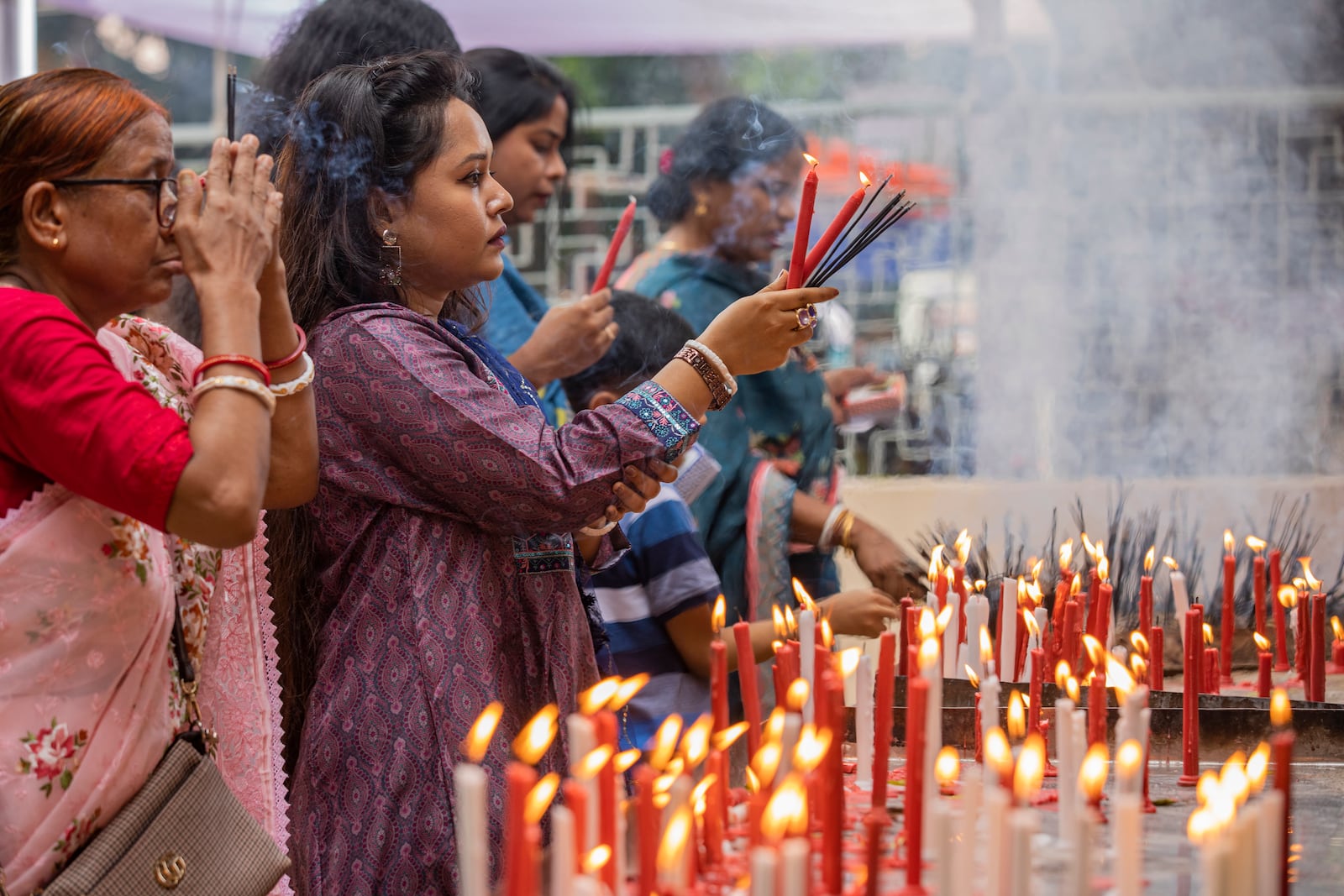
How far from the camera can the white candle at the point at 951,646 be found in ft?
7.46

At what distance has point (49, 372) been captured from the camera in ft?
4.62

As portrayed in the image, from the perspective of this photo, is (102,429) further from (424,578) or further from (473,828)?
(473,828)

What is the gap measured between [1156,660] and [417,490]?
1086 millimetres

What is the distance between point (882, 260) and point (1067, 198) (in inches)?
42.9

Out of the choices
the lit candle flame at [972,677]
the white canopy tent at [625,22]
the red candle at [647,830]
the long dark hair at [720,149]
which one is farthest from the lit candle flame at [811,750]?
the white canopy tent at [625,22]

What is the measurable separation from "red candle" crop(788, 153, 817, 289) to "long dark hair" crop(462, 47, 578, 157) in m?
1.26

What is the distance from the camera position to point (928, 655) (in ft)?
4.88

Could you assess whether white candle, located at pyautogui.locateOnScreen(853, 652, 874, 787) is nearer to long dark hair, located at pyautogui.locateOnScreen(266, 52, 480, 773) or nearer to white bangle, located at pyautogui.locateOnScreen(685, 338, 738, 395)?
white bangle, located at pyautogui.locateOnScreen(685, 338, 738, 395)

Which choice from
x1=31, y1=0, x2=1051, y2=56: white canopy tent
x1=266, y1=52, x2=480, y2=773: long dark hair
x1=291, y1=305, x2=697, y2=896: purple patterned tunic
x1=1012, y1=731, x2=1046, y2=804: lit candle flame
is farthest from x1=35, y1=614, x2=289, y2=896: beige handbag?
x1=31, y1=0, x2=1051, y2=56: white canopy tent

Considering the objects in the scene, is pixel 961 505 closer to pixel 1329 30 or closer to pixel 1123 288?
pixel 1123 288

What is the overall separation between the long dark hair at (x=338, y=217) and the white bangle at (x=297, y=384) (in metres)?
0.25

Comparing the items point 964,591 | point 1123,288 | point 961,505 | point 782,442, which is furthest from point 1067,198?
→ point 964,591

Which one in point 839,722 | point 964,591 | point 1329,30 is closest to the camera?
point 839,722

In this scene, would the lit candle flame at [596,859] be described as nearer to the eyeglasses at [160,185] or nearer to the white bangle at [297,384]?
the white bangle at [297,384]
